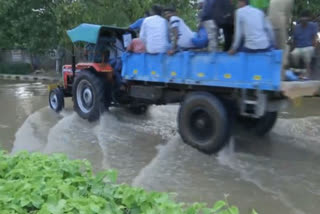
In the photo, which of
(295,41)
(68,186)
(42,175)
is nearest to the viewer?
(68,186)

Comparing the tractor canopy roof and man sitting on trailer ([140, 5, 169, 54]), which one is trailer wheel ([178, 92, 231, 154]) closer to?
man sitting on trailer ([140, 5, 169, 54])

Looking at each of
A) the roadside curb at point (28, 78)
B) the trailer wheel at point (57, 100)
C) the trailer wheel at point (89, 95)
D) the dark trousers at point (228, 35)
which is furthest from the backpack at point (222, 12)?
the roadside curb at point (28, 78)

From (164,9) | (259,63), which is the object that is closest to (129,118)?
(164,9)

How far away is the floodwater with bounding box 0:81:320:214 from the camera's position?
16.3 ft

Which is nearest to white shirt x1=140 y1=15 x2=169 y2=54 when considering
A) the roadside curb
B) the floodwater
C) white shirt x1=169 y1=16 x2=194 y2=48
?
white shirt x1=169 y1=16 x2=194 y2=48

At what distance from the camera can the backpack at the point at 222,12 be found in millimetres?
6590

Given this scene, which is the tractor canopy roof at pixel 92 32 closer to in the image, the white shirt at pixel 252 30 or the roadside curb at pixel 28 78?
the white shirt at pixel 252 30

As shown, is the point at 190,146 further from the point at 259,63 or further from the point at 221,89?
the point at 259,63

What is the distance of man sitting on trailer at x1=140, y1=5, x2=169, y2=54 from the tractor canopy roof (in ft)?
4.82

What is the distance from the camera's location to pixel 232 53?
5.92m

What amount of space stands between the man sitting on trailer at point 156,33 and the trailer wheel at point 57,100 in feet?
11.3

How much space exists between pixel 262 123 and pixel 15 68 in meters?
21.8

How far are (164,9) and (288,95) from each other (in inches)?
119

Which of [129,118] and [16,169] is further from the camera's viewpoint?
[129,118]
